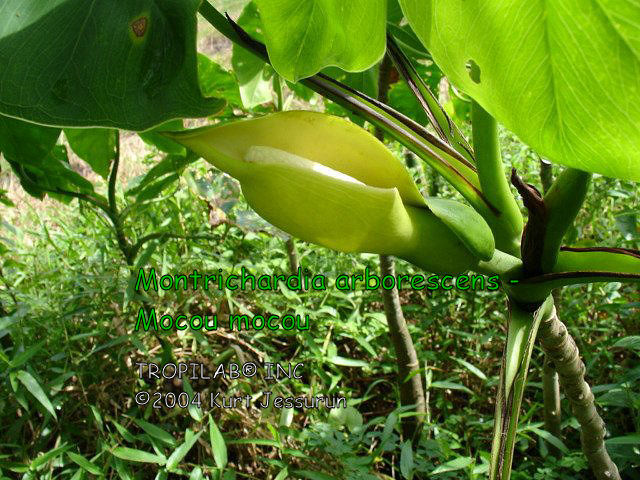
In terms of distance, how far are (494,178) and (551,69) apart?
153 mm

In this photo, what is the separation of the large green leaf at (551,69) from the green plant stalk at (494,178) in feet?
0.32

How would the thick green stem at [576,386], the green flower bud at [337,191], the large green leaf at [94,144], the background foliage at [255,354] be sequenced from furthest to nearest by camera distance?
the large green leaf at [94,144] < the background foliage at [255,354] < the thick green stem at [576,386] < the green flower bud at [337,191]

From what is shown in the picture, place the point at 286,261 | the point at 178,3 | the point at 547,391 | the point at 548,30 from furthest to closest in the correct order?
the point at 286,261 → the point at 547,391 → the point at 178,3 → the point at 548,30

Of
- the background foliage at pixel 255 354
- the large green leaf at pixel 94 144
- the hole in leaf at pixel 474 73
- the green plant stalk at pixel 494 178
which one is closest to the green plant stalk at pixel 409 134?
the green plant stalk at pixel 494 178

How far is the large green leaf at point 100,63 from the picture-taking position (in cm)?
48

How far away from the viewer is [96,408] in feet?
3.35

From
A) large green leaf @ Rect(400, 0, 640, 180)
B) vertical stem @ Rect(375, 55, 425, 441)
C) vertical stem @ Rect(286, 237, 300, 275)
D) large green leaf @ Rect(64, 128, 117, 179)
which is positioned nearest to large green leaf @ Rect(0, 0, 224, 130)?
large green leaf @ Rect(400, 0, 640, 180)

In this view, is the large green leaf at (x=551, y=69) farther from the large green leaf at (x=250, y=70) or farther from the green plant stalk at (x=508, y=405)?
the large green leaf at (x=250, y=70)

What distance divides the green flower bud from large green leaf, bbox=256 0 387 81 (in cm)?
4

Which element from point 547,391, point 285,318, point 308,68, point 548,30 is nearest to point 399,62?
point 308,68

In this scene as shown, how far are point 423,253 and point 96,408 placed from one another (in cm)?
76

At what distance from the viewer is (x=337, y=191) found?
1.50 ft

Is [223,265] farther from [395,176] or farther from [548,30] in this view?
[548,30]

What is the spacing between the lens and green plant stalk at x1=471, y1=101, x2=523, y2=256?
1.64ft
